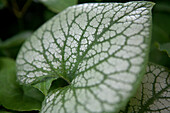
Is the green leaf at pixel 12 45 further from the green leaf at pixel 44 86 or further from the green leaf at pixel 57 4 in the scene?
the green leaf at pixel 44 86

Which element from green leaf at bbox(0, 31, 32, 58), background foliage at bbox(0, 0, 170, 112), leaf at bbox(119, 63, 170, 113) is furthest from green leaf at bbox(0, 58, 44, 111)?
leaf at bbox(119, 63, 170, 113)

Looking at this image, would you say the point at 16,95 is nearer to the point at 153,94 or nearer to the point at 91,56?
the point at 91,56

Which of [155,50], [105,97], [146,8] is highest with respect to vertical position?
[146,8]

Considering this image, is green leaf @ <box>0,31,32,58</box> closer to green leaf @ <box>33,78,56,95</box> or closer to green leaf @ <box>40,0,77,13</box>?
green leaf @ <box>40,0,77,13</box>

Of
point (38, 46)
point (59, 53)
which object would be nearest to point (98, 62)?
point (59, 53)

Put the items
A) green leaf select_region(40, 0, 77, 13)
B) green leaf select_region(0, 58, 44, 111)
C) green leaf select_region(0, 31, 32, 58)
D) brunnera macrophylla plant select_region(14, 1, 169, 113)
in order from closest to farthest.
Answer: brunnera macrophylla plant select_region(14, 1, 169, 113)
green leaf select_region(0, 58, 44, 111)
green leaf select_region(40, 0, 77, 13)
green leaf select_region(0, 31, 32, 58)

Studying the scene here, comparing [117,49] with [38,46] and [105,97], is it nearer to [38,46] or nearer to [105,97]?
[105,97]

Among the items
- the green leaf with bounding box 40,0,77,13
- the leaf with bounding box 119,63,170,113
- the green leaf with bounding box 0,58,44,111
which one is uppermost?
the green leaf with bounding box 40,0,77,13
